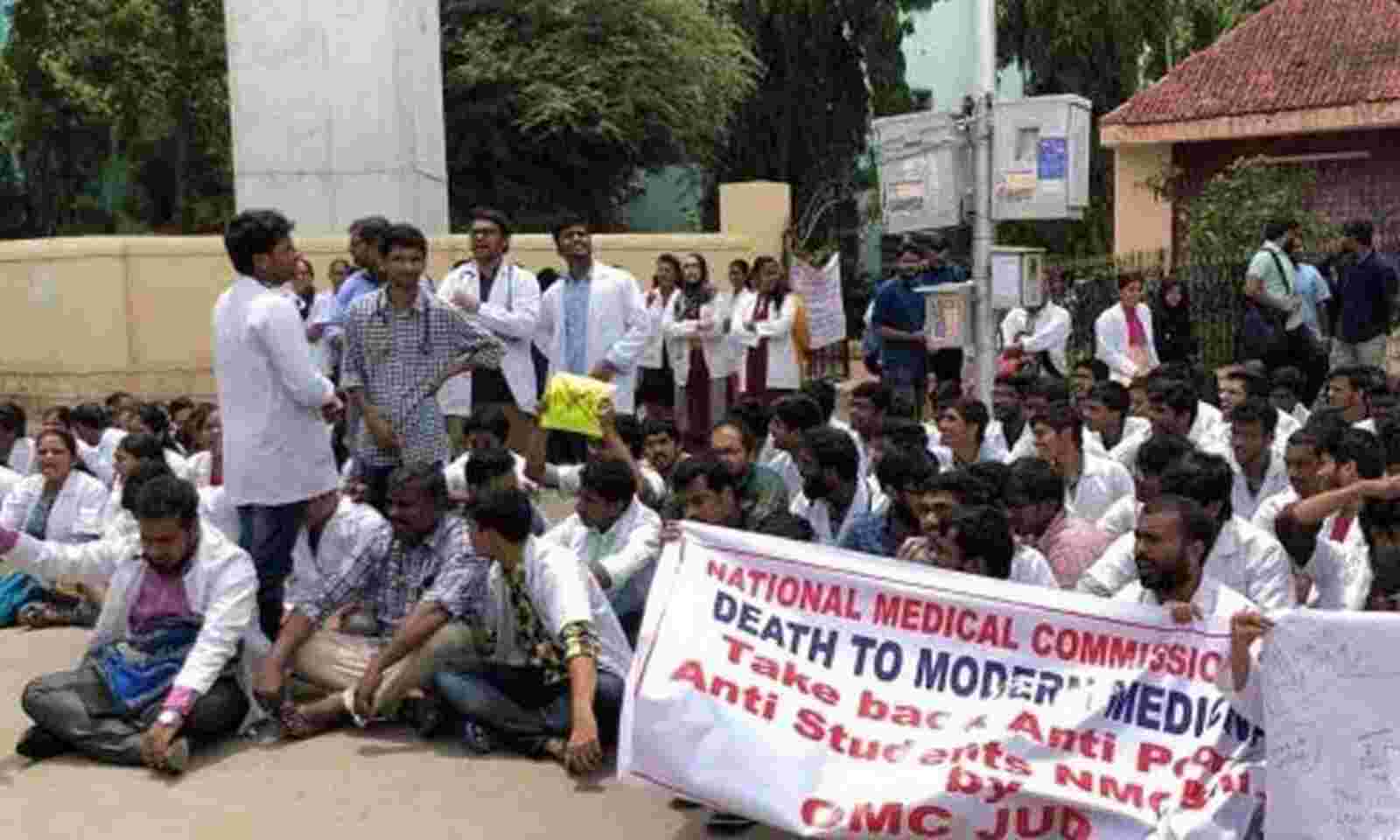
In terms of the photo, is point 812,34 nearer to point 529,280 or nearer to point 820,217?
point 820,217

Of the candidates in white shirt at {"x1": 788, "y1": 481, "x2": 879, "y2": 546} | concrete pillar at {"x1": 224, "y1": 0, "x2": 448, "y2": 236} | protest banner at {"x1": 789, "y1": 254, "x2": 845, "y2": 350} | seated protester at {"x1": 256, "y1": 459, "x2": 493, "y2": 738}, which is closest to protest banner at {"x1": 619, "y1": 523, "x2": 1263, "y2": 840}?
seated protester at {"x1": 256, "y1": 459, "x2": 493, "y2": 738}

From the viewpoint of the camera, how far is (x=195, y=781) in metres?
5.47

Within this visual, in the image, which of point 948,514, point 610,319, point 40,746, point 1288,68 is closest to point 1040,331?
point 610,319

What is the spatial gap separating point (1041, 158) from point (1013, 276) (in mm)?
584

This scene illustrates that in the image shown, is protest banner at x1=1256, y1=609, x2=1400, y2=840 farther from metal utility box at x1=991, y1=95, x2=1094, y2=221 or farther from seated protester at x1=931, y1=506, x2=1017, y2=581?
metal utility box at x1=991, y1=95, x2=1094, y2=221

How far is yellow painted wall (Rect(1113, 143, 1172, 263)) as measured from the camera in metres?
24.5

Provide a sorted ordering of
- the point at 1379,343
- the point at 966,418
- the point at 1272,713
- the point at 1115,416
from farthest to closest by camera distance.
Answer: the point at 1379,343, the point at 1115,416, the point at 966,418, the point at 1272,713

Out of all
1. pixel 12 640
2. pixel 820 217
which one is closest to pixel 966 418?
pixel 12 640

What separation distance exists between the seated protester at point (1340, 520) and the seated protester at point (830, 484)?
149 cm

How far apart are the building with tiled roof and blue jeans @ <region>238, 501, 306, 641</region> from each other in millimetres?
17872

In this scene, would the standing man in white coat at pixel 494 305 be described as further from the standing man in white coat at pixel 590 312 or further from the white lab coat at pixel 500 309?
the standing man in white coat at pixel 590 312

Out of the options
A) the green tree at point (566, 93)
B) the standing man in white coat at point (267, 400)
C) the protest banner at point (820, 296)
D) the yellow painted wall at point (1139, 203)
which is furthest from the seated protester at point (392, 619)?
the yellow painted wall at point (1139, 203)

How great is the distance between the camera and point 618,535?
242 inches

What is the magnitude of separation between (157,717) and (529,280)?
10.2ft
